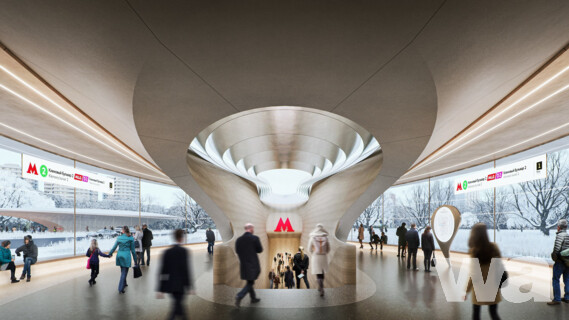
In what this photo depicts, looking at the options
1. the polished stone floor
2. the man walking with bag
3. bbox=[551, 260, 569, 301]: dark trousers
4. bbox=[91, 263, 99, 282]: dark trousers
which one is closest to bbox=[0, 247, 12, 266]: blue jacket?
the polished stone floor

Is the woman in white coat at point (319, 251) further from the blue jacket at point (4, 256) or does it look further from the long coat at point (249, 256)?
the blue jacket at point (4, 256)

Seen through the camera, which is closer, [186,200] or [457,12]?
[457,12]

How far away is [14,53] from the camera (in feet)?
17.6

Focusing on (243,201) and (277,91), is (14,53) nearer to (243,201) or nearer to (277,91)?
(277,91)

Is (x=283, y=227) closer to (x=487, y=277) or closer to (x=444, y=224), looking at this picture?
(x=444, y=224)

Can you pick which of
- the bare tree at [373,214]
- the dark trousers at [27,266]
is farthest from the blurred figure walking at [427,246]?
the bare tree at [373,214]

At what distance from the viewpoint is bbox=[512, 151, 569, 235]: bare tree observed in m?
12.3

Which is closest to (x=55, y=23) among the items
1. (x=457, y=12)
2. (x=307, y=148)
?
(x=457, y=12)

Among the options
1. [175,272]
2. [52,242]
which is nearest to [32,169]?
[52,242]

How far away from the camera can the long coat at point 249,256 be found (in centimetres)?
614

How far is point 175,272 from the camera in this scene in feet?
16.0

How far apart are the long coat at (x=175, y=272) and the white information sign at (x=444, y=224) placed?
32.2ft

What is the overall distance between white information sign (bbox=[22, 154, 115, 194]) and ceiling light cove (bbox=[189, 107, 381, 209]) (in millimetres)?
5866

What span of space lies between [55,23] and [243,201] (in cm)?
1364
